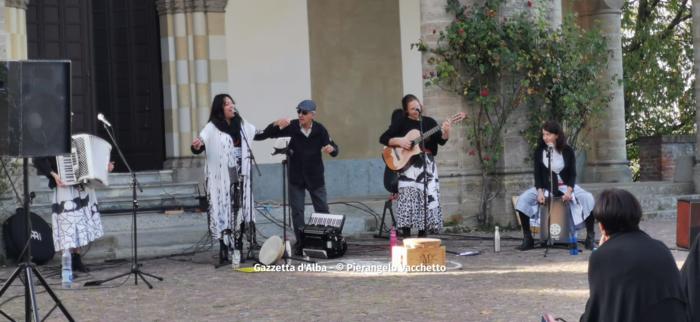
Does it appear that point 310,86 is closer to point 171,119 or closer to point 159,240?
point 171,119

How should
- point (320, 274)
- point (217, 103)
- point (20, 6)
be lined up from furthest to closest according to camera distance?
point (20, 6) < point (217, 103) < point (320, 274)

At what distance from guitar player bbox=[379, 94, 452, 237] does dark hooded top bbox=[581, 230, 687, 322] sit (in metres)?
7.97

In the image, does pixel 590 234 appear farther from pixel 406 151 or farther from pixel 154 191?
pixel 154 191

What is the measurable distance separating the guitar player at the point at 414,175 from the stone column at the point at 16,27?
4931mm

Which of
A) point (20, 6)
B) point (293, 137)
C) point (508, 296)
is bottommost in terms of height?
point (508, 296)

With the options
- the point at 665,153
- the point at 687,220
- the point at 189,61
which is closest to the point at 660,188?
the point at 665,153

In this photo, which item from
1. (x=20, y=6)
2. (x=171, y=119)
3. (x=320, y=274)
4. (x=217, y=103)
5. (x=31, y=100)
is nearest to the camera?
(x=31, y=100)

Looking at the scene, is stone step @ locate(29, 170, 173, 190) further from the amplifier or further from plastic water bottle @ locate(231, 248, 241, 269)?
the amplifier

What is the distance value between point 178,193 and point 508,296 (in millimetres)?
7273

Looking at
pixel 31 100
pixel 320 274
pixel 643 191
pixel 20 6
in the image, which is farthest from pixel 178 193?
pixel 31 100

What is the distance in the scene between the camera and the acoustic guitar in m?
13.4

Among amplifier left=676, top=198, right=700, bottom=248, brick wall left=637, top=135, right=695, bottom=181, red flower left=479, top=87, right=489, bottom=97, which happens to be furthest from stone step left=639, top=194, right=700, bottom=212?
amplifier left=676, top=198, right=700, bottom=248

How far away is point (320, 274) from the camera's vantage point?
11.9 meters

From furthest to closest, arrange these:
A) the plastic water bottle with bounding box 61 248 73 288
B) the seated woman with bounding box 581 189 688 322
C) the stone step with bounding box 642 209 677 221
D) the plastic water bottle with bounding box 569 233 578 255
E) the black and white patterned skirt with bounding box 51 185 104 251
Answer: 1. the stone step with bounding box 642 209 677 221
2. the plastic water bottle with bounding box 569 233 578 255
3. the black and white patterned skirt with bounding box 51 185 104 251
4. the plastic water bottle with bounding box 61 248 73 288
5. the seated woman with bounding box 581 189 688 322
